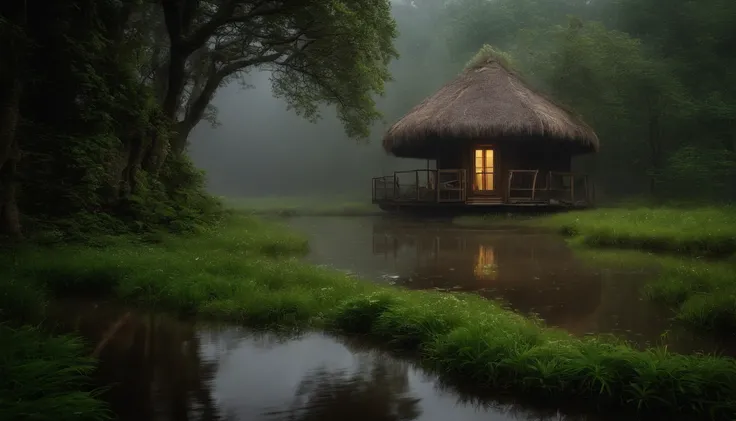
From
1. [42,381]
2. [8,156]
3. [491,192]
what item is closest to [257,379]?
[42,381]

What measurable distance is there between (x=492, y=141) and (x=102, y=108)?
44.0 feet

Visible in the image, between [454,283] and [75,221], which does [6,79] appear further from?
[454,283]

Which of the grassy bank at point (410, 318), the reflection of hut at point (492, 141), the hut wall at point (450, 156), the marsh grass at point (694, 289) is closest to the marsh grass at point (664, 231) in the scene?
the marsh grass at point (694, 289)

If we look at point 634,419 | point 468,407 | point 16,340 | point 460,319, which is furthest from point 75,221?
point 634,419

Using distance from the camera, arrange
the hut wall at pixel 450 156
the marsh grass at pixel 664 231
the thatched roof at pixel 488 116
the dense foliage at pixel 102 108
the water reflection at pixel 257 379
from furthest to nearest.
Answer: the hut wall at pixel 450 156
the thatched roof at pixel 488 116
the marsh grass at pixel 664 231
the dense foliage at pixel 102 108
the water reflection at pixel 257 379

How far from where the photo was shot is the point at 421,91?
40594 mm

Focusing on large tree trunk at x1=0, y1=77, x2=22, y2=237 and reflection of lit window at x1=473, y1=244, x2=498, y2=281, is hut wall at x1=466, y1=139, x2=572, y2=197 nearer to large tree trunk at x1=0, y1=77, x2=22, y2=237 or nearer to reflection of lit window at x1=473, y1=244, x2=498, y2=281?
reflection of lit window at x1=473, y1=244, x2=498, y2=281

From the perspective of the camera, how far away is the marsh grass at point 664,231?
1028 centimetres

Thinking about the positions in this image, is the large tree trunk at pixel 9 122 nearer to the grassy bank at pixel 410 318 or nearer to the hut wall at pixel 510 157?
the grassy bank at pixel 410 318

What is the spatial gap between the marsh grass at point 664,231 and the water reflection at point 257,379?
25.9 feet

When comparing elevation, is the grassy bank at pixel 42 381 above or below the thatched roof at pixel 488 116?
below

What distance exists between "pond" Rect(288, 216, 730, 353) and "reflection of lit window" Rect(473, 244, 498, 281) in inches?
0.6

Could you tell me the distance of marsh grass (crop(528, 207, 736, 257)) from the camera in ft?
33.7

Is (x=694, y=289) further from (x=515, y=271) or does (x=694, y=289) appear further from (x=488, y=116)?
(x=488, y=116)
